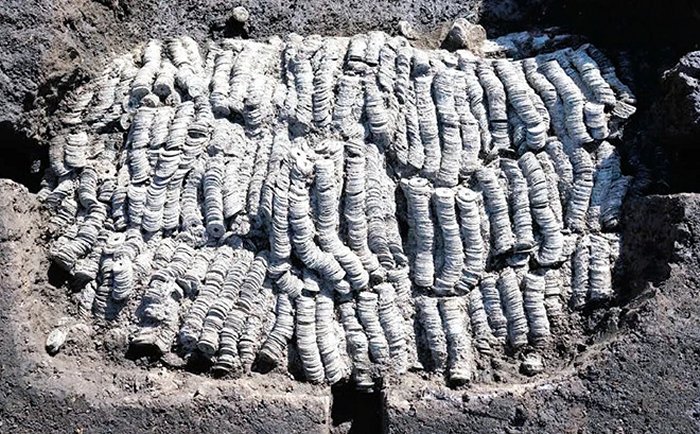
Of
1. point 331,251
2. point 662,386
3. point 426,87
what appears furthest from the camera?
point 426,87

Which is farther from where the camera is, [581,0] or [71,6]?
[581,0]

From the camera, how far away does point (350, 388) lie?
249 cm

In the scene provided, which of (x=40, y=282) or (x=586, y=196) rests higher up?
(x=586, y=196)

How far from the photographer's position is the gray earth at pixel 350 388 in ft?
7.55

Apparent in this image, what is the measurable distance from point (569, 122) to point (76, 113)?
1.32m

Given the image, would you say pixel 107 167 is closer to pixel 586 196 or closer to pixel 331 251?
pixel 331 251

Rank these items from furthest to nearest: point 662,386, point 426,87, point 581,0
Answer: point 581,0 < point 426,87 < point 662,386

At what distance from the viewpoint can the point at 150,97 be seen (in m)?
2.64

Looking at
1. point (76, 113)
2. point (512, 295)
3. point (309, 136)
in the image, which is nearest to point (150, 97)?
point (76, 113)

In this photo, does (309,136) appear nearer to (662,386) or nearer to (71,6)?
(71,6)

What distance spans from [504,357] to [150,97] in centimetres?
115

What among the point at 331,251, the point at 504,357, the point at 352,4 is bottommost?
the point at 504,357

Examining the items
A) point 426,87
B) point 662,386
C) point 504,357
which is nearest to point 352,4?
point 426,87

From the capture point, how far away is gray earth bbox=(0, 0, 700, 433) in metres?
2.30
